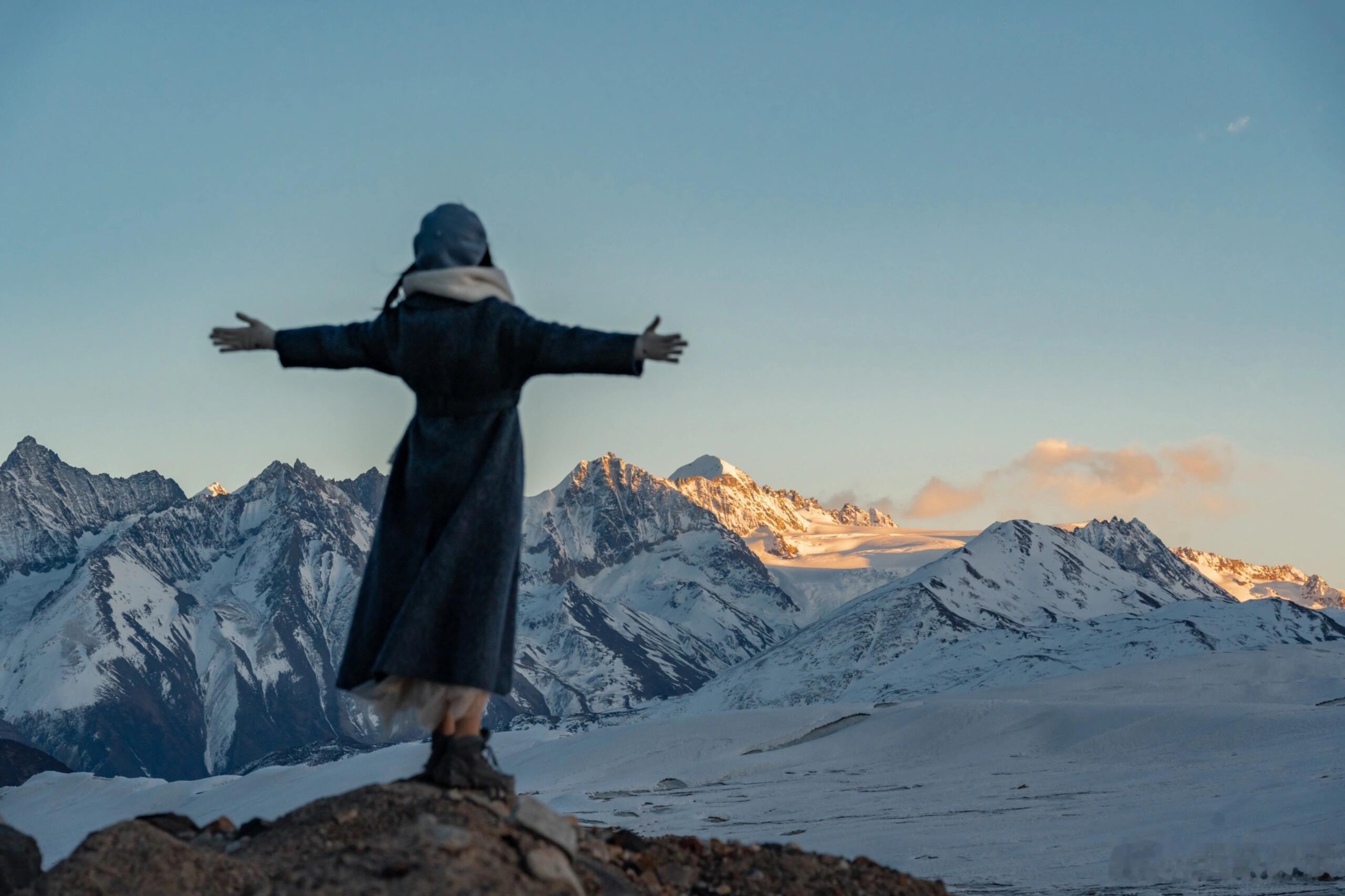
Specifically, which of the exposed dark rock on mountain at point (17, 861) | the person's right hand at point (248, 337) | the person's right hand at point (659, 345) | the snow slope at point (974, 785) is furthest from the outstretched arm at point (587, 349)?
the snow slope at point (974, 785)

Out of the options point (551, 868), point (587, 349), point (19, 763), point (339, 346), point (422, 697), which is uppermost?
point (339, 346)

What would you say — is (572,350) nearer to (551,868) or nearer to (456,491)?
(456,491)

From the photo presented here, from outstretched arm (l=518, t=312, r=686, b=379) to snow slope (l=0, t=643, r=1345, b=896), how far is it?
6214 millimetres

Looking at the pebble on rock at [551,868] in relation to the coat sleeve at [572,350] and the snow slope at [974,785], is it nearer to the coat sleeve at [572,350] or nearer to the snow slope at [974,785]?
the coat sleeve at [572,350]

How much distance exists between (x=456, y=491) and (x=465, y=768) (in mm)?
1266

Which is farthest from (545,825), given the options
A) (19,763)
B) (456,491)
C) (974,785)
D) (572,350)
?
(19,763)

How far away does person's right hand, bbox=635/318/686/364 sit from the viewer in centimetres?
639

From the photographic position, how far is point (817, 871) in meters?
6.75

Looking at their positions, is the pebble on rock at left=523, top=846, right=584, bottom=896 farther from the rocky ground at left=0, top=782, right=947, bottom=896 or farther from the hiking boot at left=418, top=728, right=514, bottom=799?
the hiking boot at left=418, top=728, right=514, bottom=799

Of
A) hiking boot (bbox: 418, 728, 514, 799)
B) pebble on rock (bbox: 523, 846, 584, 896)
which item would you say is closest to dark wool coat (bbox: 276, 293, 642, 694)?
hiking boot (bbox: 418, 728, 514, 799)

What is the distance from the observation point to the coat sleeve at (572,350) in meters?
6.43

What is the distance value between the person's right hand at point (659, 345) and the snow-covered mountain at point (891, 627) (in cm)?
12461

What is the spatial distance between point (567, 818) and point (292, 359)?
270cm

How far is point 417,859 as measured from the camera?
5.21 m
